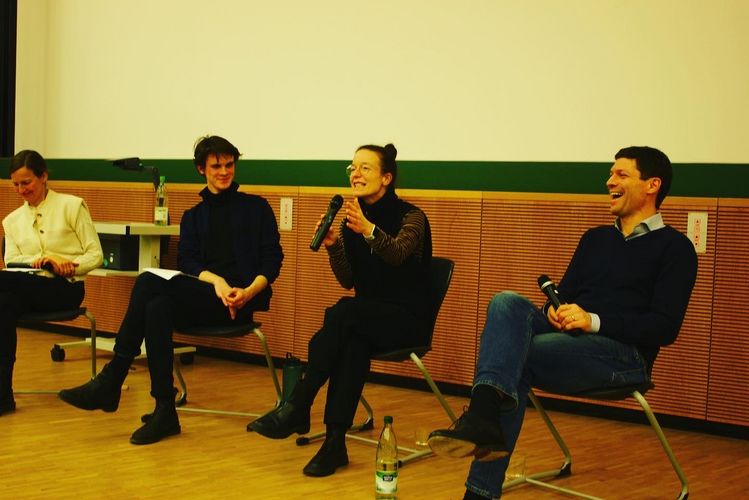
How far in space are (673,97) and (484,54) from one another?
1.06m

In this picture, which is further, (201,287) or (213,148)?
(213,148)

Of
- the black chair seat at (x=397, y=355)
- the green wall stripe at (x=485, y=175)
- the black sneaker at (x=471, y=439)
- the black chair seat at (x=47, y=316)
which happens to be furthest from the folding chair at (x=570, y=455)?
the black chair seat at (x=47, y=316)

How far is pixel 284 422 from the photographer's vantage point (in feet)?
11.1

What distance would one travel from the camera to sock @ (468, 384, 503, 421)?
107 inches

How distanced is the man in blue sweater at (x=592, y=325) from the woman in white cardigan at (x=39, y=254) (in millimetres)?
2329

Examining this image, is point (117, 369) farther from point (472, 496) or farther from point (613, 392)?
point (613, 392)

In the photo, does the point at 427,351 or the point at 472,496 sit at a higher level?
the point at 427,351

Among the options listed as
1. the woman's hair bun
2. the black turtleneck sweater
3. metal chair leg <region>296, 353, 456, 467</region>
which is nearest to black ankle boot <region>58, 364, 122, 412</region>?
metal chair leg <region>296, 353, 456, 467</region>

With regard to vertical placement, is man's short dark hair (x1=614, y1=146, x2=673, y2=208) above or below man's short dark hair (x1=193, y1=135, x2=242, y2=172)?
below

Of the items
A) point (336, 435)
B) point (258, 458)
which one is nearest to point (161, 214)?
point (258, 458)

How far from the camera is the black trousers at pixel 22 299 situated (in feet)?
14.0

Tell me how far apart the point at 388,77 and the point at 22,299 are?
2.38 m

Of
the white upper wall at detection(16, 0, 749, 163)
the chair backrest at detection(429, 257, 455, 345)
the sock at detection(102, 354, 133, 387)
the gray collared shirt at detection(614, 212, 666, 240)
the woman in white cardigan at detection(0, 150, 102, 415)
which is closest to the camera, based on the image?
the gray collared shirt at detection(614, 212, 666, 240)

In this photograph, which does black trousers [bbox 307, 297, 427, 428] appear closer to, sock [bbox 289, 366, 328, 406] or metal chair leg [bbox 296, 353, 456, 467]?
sock [bbox 289, 366, 328, 406]
